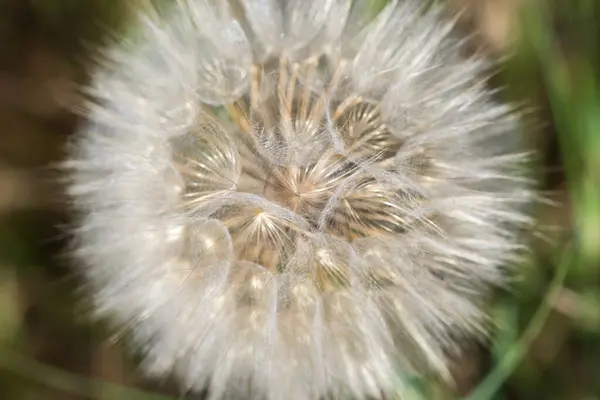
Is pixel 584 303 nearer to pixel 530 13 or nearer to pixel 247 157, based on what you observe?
pixel 530 13

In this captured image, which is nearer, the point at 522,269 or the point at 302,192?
the point at 302,192

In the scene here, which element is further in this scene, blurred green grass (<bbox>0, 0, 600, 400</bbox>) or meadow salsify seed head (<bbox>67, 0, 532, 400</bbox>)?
blurred green grass (<bbox>0, 0, 600, 400</bbox>)

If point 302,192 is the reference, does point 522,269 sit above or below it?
below

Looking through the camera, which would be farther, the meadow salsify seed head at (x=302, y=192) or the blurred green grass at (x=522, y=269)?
the blurred green grass at (x=522, y=269)

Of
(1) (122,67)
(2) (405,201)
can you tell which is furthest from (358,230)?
(1) (122,67)
